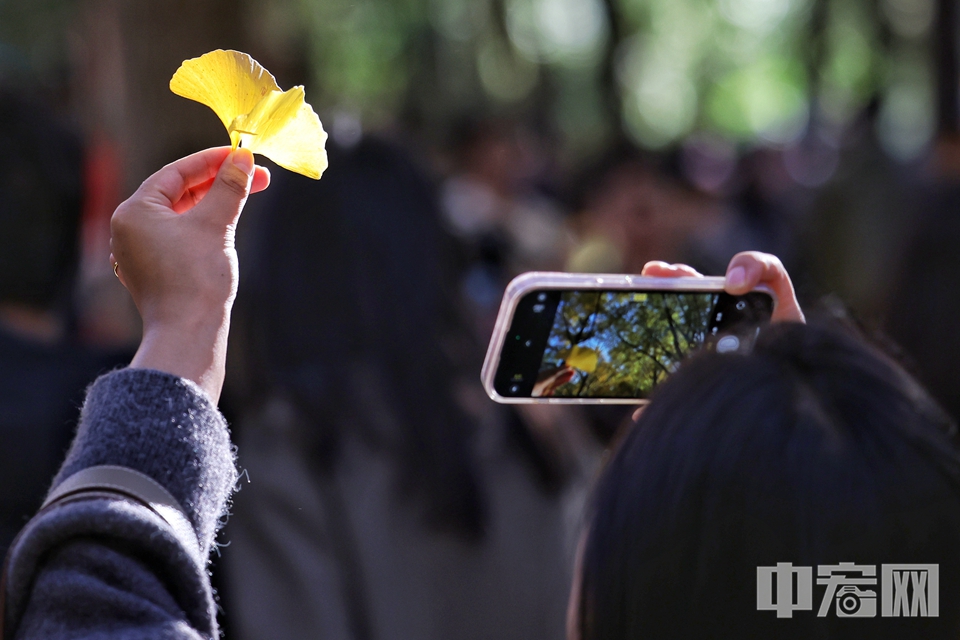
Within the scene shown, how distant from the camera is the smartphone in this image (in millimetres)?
1355

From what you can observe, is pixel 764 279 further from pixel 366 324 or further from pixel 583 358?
pixel 366 324

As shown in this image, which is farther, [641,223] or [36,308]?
[641,223]

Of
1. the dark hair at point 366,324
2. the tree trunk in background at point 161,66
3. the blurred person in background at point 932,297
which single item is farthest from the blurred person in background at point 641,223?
the dark hair at point 366,324

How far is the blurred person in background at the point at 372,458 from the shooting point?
2.12m

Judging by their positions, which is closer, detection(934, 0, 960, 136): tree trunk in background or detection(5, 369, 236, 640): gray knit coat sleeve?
detection(5, 369, 236, 640): gray knit coat sleeve

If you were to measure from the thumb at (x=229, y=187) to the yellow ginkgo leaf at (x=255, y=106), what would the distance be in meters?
0.03

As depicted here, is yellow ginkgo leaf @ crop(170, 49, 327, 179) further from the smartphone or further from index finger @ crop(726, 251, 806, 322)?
index finger @ crop(726, 251, 806, 322)

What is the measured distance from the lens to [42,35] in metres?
24.2

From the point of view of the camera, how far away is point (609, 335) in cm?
139

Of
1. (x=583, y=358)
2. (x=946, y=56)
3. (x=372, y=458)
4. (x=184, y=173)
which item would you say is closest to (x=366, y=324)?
(x=372, y=458)

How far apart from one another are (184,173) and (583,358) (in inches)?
22.9

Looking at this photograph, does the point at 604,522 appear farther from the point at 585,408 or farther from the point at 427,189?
the point at 585,408

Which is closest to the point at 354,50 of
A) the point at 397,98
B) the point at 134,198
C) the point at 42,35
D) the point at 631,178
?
the point at 397,98

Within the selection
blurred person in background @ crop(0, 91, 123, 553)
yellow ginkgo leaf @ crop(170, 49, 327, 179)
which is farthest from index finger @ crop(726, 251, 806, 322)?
blurred person in background @ crop(0, 91, 123, 553)
